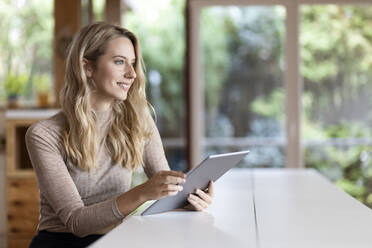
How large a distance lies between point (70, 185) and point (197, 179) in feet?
1.42

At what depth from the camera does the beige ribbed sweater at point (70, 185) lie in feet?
6.43

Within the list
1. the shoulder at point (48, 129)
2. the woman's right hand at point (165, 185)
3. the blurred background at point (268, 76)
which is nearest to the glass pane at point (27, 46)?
the blurred background at point (268, 76)

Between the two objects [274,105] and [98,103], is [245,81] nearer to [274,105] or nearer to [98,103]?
[274,105]

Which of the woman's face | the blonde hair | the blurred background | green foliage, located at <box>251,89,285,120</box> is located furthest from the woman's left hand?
green foliage, located at <box>251,89,285,120</box>

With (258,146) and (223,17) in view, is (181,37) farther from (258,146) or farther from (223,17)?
(258,146)

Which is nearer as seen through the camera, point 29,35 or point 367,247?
point 367,247

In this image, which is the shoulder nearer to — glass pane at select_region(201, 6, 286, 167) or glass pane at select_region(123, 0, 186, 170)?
glass pane at select_region(123, 0, 186, 170)

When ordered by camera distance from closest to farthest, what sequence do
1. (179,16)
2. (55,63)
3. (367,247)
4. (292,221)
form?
1. (367,247)
2. (292,221)
3. (55,63)
4. (179,16)

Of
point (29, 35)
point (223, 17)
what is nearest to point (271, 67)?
point (223, 17)

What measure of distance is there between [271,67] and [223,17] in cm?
68

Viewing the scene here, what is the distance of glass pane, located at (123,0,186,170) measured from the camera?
581 cm

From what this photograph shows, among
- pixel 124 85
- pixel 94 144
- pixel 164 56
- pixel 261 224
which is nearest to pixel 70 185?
pixel 94 144

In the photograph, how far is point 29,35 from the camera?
5438mm

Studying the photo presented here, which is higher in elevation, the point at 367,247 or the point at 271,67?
the point at 271,67
